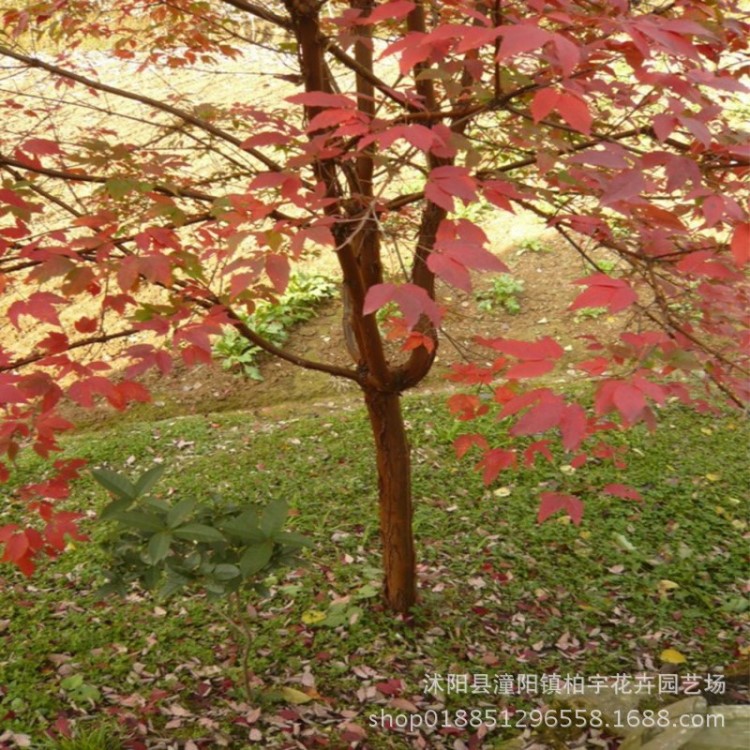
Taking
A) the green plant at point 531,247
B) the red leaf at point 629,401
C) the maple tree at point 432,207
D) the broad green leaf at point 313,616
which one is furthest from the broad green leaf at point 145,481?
the green plant at point 531,247

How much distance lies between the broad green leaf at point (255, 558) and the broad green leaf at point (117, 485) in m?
0.32

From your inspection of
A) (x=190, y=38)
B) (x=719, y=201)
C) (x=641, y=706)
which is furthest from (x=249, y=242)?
(x=719, y=201)

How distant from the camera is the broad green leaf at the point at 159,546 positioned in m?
1.77

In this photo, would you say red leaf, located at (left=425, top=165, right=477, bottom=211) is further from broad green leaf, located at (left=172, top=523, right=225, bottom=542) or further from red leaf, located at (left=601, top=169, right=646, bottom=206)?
broad green leaf, located at (left=172, top=523, right=225, bottom=542)

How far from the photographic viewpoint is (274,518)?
195 cm

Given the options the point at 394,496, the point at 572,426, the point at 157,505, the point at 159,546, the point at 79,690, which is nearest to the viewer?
the point at 572,426

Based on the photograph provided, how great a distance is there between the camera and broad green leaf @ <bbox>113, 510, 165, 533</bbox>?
1823mm

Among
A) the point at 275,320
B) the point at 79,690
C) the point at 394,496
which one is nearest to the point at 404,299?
the point at 394,496

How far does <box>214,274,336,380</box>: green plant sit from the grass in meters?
1.17

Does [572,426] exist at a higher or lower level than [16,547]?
higher

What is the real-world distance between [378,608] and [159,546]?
1.19 meters

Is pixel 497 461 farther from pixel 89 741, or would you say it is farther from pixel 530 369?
pixel 89 741

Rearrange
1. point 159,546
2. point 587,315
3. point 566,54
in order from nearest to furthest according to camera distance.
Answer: point 566,54 → point 159,546 → point 587,315

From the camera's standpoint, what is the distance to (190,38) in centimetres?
294
